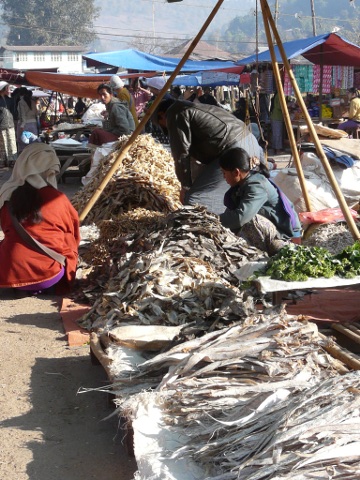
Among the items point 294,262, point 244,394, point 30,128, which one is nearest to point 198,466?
point 244,394

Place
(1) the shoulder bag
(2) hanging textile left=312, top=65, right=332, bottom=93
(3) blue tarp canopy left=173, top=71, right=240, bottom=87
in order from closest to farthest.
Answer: (1) the shoulder bag
(2) hanging textile left=312, top=65, right=332, bottom=93
(3) blue tarp canopy left=173, top=71, right=240, bottom=87

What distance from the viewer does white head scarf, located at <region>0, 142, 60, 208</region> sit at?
6.19 metres

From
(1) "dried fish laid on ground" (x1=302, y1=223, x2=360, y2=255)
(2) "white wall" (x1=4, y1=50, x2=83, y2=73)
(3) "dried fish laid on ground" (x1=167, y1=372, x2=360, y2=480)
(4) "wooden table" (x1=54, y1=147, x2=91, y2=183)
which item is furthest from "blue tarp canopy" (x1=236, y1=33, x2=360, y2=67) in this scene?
(2) "white wall" (x1=4, y1=50, x2=83, y2=73)

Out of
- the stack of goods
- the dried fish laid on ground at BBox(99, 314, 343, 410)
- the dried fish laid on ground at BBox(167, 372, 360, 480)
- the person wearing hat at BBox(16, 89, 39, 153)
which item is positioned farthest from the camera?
the person wearing hat at BBox(16, 89, 39, 153)

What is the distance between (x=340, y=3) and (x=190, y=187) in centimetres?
16796

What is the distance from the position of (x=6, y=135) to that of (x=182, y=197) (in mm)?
9455

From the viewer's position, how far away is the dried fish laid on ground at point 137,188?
7.55 metres

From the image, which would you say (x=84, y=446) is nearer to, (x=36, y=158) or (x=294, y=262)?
(x=294, y=262)

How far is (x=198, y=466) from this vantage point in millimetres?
3043

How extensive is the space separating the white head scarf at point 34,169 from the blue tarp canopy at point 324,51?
973 centimetres

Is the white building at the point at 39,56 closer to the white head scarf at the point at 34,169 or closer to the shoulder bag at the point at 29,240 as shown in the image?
the white head scarf at the point at 34,169

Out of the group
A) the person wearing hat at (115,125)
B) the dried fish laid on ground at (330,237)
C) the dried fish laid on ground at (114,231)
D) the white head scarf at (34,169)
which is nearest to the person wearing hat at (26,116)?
the person wearing hat at (115,125)

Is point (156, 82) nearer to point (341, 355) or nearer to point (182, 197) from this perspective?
point (182, 197)

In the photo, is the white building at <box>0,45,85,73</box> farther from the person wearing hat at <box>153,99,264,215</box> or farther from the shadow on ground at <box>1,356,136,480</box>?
the shadow on ground at <box>1,356,136,480</box>
